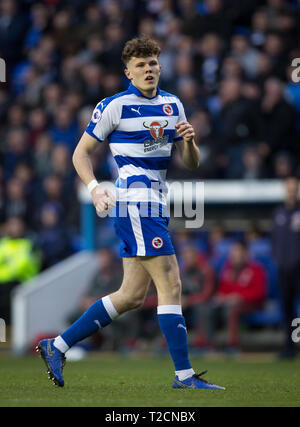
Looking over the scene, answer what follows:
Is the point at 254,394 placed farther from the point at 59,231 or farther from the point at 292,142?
the point at 59,231

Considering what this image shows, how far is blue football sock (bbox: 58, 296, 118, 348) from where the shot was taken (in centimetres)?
617

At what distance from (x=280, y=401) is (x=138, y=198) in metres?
1.62

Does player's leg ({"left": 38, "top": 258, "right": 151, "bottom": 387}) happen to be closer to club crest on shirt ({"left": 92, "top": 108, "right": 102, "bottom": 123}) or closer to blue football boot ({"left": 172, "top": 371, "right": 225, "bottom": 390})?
blue football boot ({"left": 172, "top": 371, "right": 225, "bottom": 390})

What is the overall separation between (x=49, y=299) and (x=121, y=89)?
415 cm

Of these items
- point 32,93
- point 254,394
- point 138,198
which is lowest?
point 254,394

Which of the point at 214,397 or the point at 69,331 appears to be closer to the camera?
the point at 214,397

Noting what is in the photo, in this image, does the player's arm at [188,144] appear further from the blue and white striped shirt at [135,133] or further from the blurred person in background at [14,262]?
the blurred person in background at [14,262]

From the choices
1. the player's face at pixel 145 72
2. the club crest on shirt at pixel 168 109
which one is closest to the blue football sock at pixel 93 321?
the club crest on shirt at pixel 168 109

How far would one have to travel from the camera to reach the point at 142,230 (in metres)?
6.00

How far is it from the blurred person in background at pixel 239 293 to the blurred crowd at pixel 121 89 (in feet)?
4.53

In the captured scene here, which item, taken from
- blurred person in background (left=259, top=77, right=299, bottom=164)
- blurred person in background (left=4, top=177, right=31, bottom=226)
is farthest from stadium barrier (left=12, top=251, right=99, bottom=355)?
blurred person in background (left=259, top=77, right=299, bottom=164)
